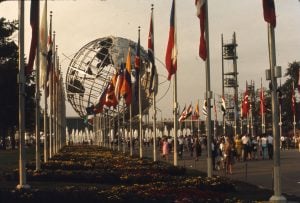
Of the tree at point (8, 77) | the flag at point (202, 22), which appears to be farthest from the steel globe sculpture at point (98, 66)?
the flag at point (202, 22)

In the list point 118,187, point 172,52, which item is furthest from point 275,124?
point 172,52

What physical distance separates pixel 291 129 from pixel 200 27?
281 ft

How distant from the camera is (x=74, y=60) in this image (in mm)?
74312

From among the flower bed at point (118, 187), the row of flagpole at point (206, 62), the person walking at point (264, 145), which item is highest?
the row of flagpole at point (206, 62)

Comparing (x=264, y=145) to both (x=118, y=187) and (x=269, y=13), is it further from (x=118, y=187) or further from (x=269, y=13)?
(x=269, y=13)

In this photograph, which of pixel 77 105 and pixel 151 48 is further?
pixel 77 105

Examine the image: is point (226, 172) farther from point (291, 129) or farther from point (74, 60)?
point (291, 129)

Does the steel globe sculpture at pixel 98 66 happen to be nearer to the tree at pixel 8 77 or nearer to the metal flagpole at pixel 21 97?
the tree at pixel 8 77

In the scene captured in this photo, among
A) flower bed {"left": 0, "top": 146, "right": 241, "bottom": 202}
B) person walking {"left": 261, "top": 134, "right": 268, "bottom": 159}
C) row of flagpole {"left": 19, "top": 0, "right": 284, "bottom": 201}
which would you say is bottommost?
→ flower bed {"left": 0, "top": 146, "right": 241, "bottom": 202}

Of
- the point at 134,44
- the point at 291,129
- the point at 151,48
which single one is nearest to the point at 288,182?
the point at 151,48

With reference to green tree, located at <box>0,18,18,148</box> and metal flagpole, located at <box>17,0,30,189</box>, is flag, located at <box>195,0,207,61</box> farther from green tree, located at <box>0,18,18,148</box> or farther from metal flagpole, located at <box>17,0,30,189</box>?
green tree, located at <box>0,18,18,148</box>

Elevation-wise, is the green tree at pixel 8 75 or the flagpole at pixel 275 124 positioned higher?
the green tree at pixel 8 75

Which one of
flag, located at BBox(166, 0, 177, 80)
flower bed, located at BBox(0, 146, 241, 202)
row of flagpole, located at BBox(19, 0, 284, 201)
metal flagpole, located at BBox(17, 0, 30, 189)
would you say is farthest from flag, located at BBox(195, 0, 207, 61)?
metal flagpole, located at BBox(17, 0, 30, 189)

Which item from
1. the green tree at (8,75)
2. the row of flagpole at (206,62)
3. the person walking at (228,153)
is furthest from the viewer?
the green tree at (8,75)
